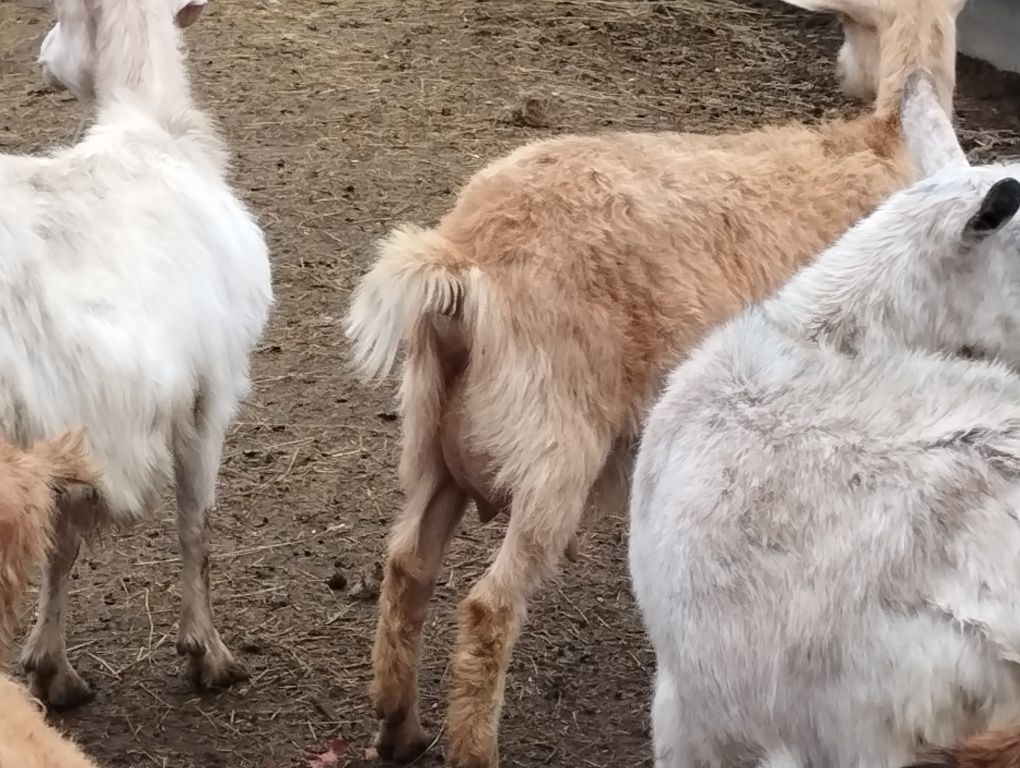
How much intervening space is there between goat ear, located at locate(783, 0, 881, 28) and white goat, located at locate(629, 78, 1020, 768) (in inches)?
76.2

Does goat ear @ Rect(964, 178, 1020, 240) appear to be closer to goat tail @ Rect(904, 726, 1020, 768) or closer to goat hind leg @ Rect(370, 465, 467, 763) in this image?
goat tail @ Rect(904, 726, 1020, 768)

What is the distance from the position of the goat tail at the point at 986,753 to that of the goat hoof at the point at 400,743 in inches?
70.5

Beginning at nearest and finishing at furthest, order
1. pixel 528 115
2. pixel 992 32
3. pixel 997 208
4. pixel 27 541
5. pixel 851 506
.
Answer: pixel 851 506
pixel 27 541
pixel 997 208
pixel 528 115
pixel 992 32

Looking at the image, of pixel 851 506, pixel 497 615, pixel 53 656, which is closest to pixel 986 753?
pixel 851 506

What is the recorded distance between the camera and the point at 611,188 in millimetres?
3074

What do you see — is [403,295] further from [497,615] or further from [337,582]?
[337,582]

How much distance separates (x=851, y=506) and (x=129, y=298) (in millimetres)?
1693

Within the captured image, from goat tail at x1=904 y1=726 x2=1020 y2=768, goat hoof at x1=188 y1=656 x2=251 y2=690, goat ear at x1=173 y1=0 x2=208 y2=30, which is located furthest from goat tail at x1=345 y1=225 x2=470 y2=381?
goat tail at x1=904 y1=726 x2=1020 y2=768

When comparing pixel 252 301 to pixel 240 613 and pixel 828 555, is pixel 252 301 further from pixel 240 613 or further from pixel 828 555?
pixel 828 555

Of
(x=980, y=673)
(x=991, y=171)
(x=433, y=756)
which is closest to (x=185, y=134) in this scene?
(x=433, y=756)

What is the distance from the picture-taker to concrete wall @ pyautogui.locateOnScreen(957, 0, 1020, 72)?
298 inches

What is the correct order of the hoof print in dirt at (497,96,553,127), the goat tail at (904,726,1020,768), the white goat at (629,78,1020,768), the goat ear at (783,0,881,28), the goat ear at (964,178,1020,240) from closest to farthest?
the goat tail at (904,726,1020,768), the white goat at (629,78,1020,768), the goat ear at (964,178,1020,240), the goat ear at (783,0,881,28), the hoof print in dirt at (497,96,553,127)

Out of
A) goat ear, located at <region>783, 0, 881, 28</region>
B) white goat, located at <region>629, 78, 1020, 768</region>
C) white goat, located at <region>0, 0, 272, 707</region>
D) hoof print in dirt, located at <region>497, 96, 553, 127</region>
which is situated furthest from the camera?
hoof print in dirt, located at <region>497, 96, 553, 127</region>

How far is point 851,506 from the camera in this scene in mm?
1878
